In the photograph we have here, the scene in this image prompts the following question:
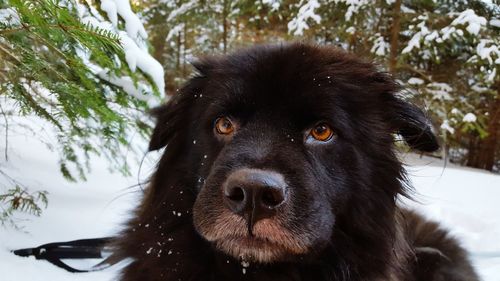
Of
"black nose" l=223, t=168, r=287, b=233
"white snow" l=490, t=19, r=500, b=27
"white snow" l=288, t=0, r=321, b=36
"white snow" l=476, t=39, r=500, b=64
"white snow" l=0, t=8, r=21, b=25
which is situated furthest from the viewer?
"white snow" l=288, t=0, r=321, b=36

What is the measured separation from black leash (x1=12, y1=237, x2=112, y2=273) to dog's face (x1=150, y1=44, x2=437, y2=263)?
119 centimetres

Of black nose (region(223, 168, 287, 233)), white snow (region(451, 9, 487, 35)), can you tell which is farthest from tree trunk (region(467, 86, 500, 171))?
black nose (region(223, 168, 287, 233))

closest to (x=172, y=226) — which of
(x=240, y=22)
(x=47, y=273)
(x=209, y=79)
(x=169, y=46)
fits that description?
(x=209, y=79)

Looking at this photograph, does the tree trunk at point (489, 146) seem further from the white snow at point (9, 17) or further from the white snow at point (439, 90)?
the white snow at point (9, 17)

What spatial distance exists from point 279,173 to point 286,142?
0.97 feet

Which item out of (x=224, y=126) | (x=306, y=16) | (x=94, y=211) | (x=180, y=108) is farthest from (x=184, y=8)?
(x=224, y=126)

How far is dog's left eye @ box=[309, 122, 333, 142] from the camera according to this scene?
2436 mm

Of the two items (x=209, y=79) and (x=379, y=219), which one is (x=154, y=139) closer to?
(x=209, y=79)

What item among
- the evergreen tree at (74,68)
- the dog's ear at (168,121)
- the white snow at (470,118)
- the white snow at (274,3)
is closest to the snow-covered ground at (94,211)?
the evergreen tree at (74,68)

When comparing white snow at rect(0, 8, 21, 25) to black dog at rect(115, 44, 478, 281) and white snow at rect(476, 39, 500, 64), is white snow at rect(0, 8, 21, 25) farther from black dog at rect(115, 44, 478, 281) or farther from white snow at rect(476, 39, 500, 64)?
white snow at rect(476, 39, 500, 64)

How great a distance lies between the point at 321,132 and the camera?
245 cm

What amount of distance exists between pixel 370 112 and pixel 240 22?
13.8 meters

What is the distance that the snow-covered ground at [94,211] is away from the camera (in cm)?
329

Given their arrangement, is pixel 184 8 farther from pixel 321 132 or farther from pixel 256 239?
pixel 256 239
